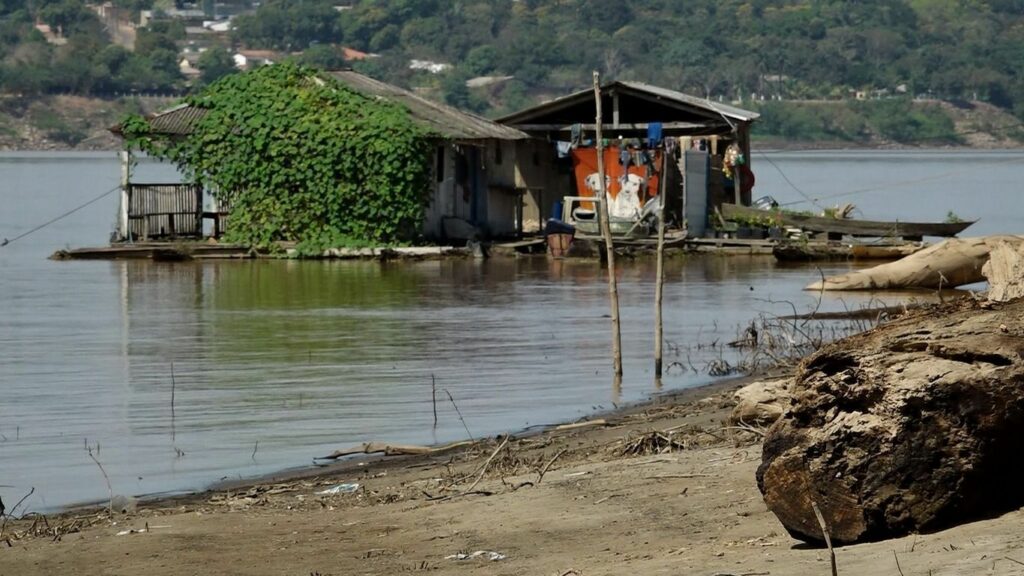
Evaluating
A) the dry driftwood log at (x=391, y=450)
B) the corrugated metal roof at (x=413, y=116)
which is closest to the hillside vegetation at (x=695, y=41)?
the corrugated metal roof at (x=413, y=116)

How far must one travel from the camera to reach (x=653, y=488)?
29.6 feet

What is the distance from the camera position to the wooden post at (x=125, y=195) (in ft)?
104

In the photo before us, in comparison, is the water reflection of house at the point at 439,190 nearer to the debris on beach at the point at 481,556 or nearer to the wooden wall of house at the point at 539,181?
the wooden wall of house at the point at 539,181

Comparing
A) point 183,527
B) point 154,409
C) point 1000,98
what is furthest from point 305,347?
point 1000,98

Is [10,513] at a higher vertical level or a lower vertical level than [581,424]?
lower

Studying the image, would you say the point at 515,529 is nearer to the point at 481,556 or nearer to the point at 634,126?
the point at 481,556

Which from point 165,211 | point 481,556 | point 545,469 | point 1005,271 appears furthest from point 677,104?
point 481,556

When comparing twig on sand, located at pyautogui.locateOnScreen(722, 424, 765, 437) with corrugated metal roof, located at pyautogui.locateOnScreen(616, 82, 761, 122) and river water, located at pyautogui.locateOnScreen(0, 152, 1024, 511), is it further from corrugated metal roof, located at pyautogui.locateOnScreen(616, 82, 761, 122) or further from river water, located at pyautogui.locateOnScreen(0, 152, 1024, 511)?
corrugated metal roof, located at pyautogui.locateOnScreen(616, 82, 761, 122)

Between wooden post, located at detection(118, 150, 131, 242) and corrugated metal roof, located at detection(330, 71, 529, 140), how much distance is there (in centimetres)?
401

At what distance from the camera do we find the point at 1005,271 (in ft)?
33.1

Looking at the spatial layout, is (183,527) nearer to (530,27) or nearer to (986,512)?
(986,512)

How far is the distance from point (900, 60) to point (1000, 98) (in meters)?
8.42

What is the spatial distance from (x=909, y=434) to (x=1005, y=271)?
340 centimetres

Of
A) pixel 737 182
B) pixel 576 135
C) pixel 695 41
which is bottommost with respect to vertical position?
pixel 737 182
